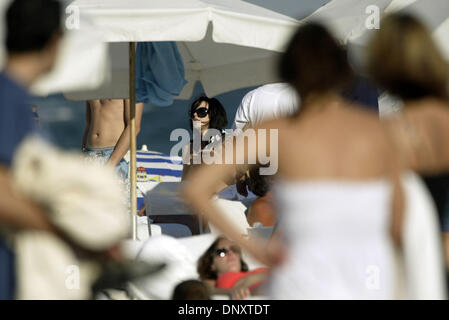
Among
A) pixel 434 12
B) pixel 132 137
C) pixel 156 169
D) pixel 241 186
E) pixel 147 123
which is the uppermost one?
pixel 147 123

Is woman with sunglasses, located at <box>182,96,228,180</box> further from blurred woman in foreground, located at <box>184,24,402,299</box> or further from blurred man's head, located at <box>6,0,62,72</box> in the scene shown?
blurred man's head, located at <box>6,0,62,72</box>

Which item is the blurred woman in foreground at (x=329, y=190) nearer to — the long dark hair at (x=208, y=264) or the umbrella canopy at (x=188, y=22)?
the long dark hair at (x=208, y=264)

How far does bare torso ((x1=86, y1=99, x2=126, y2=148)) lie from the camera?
6539 mm

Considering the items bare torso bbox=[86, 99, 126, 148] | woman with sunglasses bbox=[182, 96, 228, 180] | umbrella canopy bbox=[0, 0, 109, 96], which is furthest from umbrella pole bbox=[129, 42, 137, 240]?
umbrella canopy bbox=[0, 0, 109, 96]

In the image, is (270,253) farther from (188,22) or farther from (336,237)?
(188,22)

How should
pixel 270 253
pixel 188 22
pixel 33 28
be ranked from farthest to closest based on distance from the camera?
pixel 188 22 → pixel 270 253 → pixel 33 28

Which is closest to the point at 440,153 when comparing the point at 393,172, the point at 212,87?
the point at 393,172

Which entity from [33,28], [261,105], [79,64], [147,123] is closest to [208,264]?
[79,64]

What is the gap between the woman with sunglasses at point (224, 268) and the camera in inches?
157

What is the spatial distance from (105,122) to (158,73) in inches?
31.5

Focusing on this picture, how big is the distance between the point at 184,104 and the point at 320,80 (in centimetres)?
1616

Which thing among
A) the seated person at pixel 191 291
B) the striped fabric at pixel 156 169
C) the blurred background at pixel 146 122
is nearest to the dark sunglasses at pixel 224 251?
the seated person at pixel 191 291

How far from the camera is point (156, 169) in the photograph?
8812 millimetres
